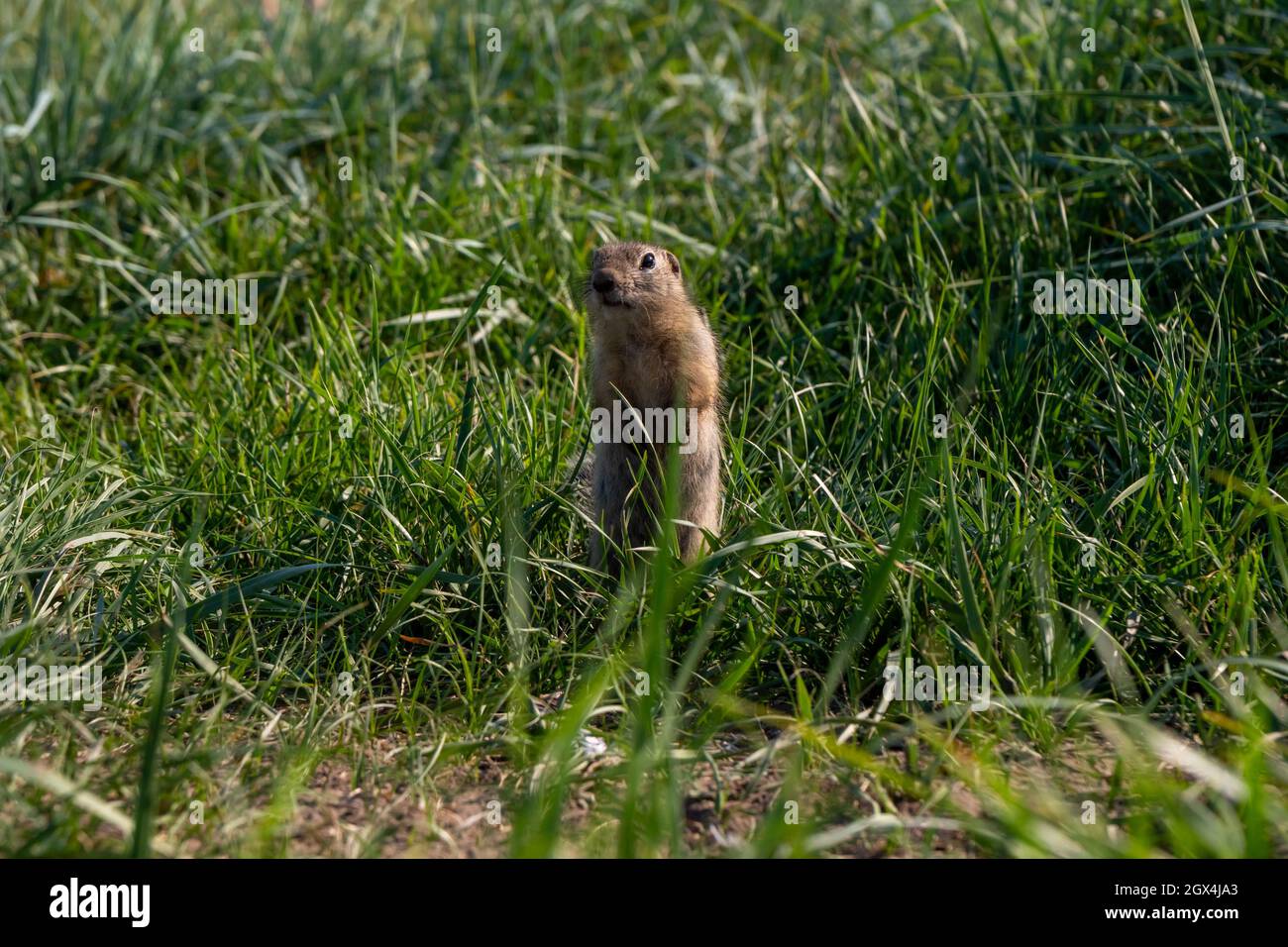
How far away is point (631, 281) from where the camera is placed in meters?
3.91

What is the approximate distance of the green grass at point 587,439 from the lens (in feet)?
9.25

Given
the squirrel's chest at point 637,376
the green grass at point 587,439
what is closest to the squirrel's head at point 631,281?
the squirrel's chest at point 637,376

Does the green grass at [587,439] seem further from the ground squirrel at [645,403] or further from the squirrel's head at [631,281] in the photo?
the squirrel's head at [631,281]

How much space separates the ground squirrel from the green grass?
122 millimetres

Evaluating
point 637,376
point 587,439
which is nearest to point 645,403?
point 637,376

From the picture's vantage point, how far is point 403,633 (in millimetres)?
3490

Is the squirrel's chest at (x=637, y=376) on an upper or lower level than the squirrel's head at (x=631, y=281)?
lower

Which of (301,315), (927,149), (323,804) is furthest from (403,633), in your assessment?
(927,149)

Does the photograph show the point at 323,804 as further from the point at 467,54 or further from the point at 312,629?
the point at 467,54

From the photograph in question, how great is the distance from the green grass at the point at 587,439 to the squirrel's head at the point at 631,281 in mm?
432

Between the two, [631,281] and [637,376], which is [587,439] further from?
[631,281]

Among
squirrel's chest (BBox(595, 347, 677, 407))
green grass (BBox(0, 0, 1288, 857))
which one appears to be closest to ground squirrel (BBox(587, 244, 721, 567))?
squirrel's chest (BBox(595, 347, 677, 407))

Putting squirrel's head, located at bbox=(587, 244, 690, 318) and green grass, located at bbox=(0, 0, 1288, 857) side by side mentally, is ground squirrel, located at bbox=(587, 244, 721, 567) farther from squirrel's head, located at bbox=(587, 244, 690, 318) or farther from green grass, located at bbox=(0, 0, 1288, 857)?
green grass, located at bbox=(0, 0, 1288, 857)

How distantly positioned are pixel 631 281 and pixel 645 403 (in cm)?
36
